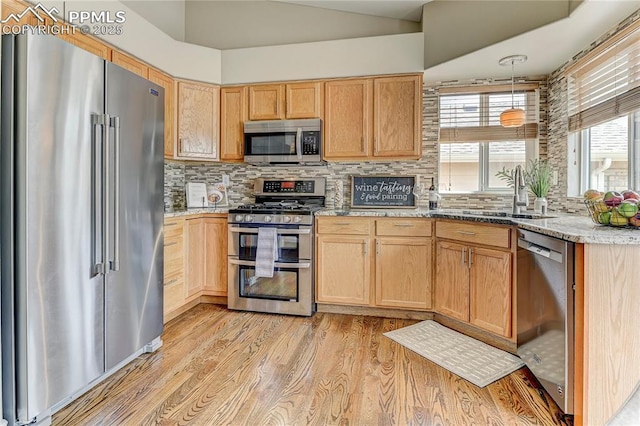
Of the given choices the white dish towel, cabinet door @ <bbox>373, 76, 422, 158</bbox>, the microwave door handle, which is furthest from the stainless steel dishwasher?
the microwave door handle

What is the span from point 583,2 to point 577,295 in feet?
5.45

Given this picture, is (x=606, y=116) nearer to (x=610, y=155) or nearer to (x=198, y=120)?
(x=610, y=155)

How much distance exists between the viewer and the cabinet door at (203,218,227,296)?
126 inches

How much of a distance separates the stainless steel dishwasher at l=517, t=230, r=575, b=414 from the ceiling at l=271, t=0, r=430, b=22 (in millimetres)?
2246

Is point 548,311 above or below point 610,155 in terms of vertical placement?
below

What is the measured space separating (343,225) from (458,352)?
4.24 ft

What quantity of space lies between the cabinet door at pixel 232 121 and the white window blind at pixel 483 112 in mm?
1971

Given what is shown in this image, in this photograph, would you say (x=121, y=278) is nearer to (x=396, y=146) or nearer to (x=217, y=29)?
(x=396, y=146)

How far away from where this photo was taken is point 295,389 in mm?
1860

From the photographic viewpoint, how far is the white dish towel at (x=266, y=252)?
299cm

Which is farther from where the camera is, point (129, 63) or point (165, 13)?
point (165, 13)

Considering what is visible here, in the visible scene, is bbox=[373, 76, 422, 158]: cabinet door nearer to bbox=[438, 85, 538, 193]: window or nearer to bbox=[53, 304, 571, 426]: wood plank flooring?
bbox=[438, 85, 538, 193]: window

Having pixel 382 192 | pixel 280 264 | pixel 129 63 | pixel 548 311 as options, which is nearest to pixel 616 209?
pixel 548 311

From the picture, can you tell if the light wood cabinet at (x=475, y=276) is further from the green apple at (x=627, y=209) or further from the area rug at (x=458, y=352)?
the green apple at (x=627, y=209)
